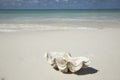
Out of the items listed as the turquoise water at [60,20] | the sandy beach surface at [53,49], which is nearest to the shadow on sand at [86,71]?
the sandy beach surface at [53,49]

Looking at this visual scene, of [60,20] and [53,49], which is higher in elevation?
[53,49]

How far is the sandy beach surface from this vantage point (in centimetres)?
659

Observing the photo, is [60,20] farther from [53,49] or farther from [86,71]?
[86,71]

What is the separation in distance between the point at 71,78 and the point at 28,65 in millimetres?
1216

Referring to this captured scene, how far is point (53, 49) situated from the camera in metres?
9.06

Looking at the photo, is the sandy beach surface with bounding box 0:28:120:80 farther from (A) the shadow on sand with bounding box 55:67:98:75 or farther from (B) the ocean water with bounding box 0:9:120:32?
(B) the ocean water with bounding box 0:9:120:32

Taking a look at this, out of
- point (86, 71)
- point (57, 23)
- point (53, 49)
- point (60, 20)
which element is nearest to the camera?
point (86, 71)

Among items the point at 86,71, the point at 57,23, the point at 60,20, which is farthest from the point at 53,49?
the point at 60,20

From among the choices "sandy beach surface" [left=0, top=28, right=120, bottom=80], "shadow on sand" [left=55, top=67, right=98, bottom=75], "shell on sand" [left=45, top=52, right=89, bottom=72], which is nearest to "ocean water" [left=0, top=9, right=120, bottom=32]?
"sandy beach surface" [left=0, top=28, right=120, bottom=80]

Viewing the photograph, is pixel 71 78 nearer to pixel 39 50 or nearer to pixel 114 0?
pixel 39 50

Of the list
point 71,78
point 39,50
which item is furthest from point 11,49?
point 71,78

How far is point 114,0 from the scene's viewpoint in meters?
44.1

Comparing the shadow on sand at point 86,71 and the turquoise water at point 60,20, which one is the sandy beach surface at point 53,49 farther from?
the turquoise water at point 60,20

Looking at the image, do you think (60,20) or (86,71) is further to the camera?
(60,20)
